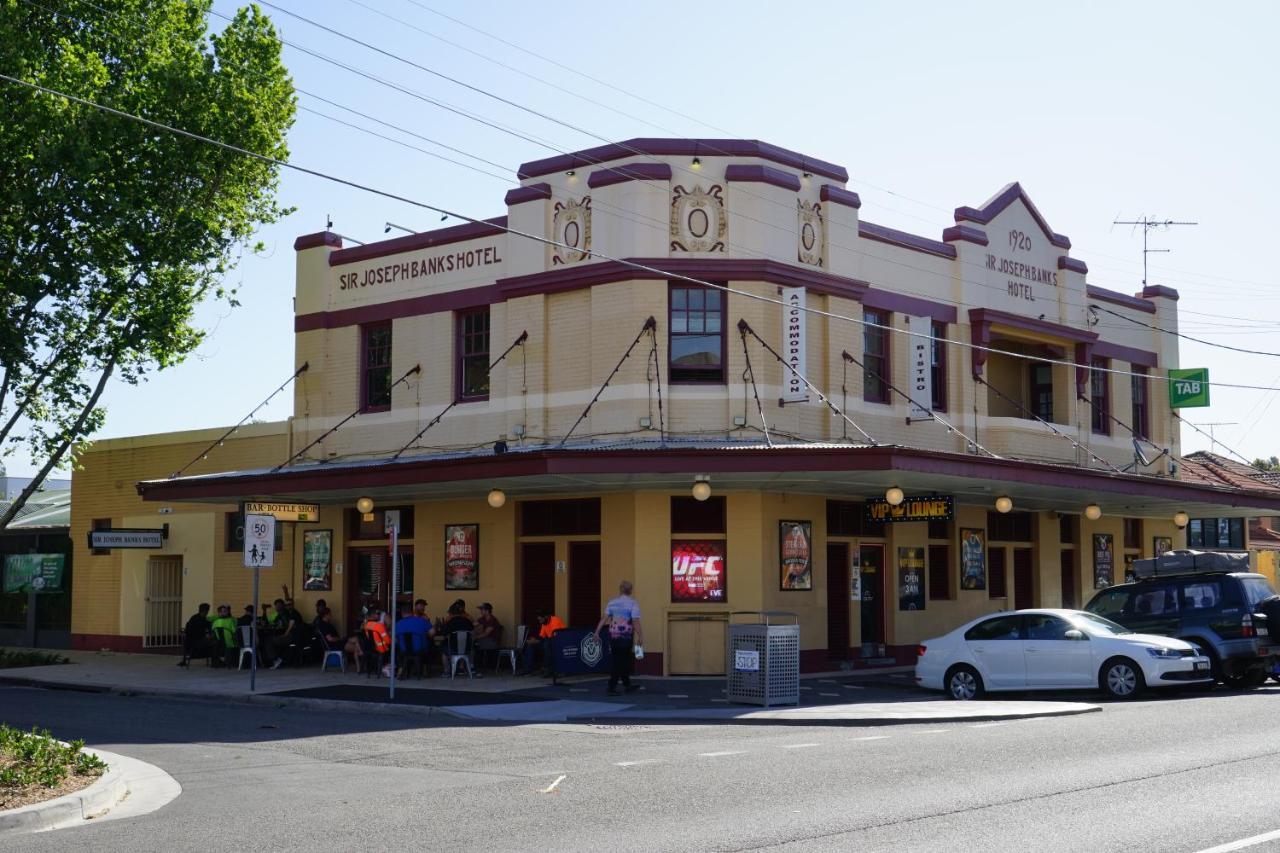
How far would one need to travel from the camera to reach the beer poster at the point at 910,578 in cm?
2669

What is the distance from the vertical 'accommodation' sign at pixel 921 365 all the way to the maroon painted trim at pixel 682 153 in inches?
134

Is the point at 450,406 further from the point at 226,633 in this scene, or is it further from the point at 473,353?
the point at 226,633

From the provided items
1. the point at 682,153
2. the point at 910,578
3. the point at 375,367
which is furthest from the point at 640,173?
the point at 910,578

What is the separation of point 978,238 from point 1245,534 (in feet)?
54.7

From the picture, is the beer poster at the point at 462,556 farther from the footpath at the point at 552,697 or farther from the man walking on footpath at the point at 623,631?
the man walking on footpath at the point at 623,631

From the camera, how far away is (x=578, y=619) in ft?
81.4

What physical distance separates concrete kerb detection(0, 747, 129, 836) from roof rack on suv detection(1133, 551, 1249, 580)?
1686cm

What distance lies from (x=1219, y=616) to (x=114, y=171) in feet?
Answer: 67.1

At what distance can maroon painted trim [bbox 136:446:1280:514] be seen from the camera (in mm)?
21109

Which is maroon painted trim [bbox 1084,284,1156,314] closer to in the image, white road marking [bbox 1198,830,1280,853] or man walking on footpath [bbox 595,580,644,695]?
man walking on footpath [bbox 595,580,644,695]

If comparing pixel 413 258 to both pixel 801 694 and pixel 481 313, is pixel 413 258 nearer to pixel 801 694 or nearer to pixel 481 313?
pixel 481 313

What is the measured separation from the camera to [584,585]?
24.8 meters

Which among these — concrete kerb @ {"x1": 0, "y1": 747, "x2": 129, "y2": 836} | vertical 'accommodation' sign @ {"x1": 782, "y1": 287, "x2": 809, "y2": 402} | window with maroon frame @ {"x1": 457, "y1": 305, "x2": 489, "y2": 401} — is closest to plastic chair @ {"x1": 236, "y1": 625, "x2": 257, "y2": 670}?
window with maroon frame @ {"x1": 457, "y1": 305, "x2": 489, "y2": 401}

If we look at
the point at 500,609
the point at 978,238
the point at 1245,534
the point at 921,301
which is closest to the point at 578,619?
the point at 500,609
